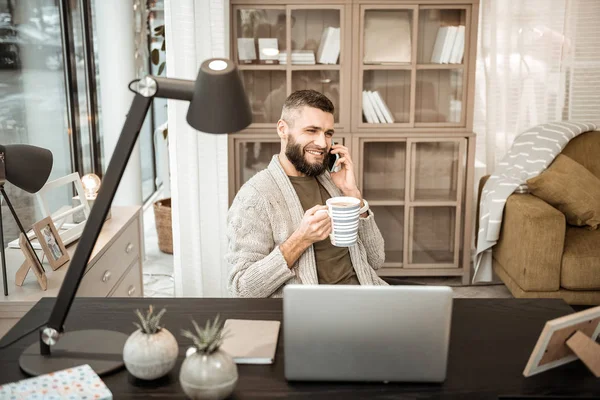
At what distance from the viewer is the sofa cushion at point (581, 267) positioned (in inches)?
118

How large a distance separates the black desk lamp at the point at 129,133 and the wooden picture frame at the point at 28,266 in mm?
675

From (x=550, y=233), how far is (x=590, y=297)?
37 cm

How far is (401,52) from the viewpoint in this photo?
11.9 ft

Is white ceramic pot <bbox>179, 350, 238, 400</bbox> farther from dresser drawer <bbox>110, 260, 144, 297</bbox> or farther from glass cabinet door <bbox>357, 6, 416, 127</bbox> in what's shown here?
glass cabinet door <bbox>357, 6, 416, 127</bbox>

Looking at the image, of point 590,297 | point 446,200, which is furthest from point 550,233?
point 446,200

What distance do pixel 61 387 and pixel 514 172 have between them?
2799 mm

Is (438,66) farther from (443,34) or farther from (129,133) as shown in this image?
(129,133)

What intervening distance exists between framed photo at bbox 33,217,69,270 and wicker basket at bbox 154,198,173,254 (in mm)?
1816

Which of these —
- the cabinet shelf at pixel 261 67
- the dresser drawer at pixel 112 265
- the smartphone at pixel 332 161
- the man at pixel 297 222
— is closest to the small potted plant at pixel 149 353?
the man at pixel 297 222

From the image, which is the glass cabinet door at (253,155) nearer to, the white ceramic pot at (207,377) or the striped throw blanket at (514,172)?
the striped throw blanket at (514,172)

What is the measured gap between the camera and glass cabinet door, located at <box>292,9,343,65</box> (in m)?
3.58

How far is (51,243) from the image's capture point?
2.21 m

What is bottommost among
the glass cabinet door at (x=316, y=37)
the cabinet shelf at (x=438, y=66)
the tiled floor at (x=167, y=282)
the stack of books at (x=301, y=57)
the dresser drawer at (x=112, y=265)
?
the tiled floor at (x=167, y=282)

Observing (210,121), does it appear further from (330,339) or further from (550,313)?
(550,313)
